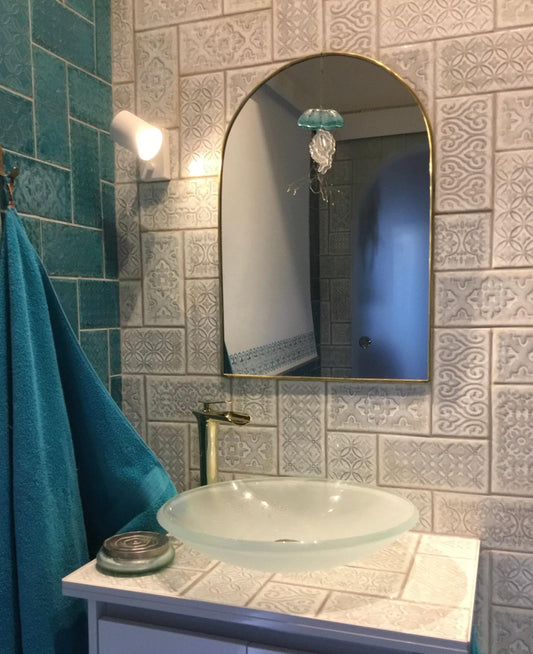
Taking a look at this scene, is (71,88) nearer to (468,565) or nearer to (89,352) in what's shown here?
(89,352)

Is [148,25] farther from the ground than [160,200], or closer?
farther from the ground

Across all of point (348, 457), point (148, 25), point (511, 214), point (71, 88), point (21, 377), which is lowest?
point (348, 457)

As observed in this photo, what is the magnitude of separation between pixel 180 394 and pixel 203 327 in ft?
0.57

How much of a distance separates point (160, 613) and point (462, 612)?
48 centimetres

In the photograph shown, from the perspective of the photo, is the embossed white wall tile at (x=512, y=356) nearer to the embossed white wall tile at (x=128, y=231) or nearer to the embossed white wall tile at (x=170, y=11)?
the embossed white wall tile at (x=128, y=231)

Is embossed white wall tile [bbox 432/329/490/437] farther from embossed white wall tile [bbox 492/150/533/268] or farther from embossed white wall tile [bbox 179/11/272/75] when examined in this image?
embossed white wall tile [bbox 179/11/272/75]

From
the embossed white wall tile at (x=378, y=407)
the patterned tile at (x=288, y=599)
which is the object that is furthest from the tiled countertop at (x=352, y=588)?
the embossed white wall tile at (x=378, y=407)

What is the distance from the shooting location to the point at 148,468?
122 cm

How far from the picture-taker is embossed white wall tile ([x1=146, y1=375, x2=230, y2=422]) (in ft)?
4.70

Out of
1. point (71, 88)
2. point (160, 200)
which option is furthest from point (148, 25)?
point (160, 200)

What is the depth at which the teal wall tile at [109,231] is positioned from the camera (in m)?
1.46

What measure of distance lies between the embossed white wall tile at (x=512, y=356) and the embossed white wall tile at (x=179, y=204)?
672 millimetres

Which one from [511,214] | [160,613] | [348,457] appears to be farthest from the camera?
[348,457]

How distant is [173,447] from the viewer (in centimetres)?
147
